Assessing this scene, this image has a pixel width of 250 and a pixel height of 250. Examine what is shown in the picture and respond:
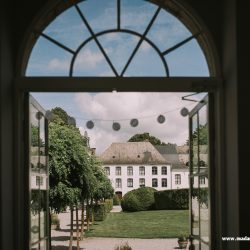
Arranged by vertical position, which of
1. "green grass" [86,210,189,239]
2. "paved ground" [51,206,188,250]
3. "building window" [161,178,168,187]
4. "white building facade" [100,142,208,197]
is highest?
"white building facade" [100,142,208,197]

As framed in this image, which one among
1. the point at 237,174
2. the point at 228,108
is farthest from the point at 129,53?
the point at 237,174

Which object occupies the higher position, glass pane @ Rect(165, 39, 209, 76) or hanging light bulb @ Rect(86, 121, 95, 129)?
glass pane @ Rect(165, 39, 209, 76)

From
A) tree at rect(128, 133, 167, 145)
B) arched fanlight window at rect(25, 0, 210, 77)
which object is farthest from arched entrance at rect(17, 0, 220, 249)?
tree at rect(128, 133, 167, 145)

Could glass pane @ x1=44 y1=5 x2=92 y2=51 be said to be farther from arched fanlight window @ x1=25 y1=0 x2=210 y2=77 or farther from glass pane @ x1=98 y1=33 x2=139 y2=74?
glass pane @ x1=98 y1=33 x2=139 y2=74

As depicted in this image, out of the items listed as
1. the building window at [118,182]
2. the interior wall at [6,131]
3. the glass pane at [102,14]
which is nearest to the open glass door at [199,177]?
the glass pane at [102,14]

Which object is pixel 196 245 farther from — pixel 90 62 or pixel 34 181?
pixel 90 62

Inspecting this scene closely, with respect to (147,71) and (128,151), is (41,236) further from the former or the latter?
(128,151)

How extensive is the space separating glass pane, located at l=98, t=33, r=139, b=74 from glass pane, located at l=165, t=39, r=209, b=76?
0.31 meters

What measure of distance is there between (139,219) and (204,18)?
3463 cm

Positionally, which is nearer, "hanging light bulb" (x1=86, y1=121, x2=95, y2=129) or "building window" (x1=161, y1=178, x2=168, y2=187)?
"hanging light bulb" (x1=86, y1=121, x2=95, y2=129)

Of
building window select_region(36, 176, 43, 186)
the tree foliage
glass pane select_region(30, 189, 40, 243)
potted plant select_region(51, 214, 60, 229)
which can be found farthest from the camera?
potted plant select_region(51, 214, 60, 229)

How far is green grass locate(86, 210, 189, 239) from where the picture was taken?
30.5m

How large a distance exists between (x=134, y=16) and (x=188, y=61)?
565 millimetres

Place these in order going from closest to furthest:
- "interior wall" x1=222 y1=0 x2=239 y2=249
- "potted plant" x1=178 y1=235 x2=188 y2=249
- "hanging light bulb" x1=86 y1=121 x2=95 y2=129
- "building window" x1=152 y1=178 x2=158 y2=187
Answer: "interior wall" x1=222 y1=0 x2=239 y2=249 → "hanging light bulb" x1=86 y1=121 x2=95 y2=129 → "potted plant" x1=178 y1=235 x2=188 y2=249 → "building window" x1=152 y1=178 x2=158 y2=187
